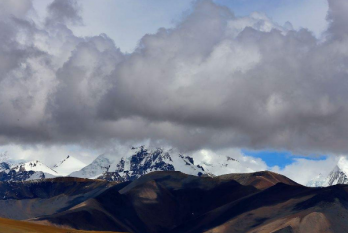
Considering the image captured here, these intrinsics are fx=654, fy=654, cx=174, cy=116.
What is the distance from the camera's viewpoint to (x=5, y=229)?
578 ft

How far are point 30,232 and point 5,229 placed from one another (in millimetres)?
8377

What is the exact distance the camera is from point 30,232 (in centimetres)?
18225
